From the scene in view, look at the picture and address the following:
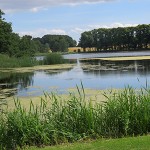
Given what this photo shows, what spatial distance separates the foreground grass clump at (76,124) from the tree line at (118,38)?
105563 mm

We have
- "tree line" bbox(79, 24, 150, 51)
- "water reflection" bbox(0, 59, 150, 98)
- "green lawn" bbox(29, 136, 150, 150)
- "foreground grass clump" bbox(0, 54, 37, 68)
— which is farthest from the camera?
"tree line" bbox(79, 24, 150, 51)

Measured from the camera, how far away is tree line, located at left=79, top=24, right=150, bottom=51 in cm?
11519

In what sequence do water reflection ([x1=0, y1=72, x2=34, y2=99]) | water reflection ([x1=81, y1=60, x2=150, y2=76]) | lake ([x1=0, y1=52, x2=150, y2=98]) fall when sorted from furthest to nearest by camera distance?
water reflection ([x1=81, y1=60, x2=150, y2=76]) → lake ([x1=0, y1=52, x2=150, y2=98]) → water reflection ([x1=0, y1=72, x2=34, y2=99])

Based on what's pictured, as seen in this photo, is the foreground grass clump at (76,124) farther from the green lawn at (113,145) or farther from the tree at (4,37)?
the tree at (4,37)

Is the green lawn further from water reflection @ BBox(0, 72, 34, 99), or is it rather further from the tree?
the tree

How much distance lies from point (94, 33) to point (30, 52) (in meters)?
78.2

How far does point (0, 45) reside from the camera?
53.2m

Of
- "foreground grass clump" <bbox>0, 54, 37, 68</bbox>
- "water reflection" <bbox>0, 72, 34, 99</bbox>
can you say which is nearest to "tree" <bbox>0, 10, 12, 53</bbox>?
"foreground grass clump" <bbox>0, 54, 37, 68</bbox>

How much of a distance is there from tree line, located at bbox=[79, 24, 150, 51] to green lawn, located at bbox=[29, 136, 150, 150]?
107 meters

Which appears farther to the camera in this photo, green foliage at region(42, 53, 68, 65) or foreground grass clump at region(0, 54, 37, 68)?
green foliage at region(42, 53, 68, 65)

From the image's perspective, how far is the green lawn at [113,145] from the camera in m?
7.19

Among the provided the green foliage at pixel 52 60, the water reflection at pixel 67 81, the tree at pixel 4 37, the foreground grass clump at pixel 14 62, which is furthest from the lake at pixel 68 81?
the tree at pixel 4 37

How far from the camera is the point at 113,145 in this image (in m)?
7.42

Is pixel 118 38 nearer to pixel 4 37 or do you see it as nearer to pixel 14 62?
pixel 4 37
